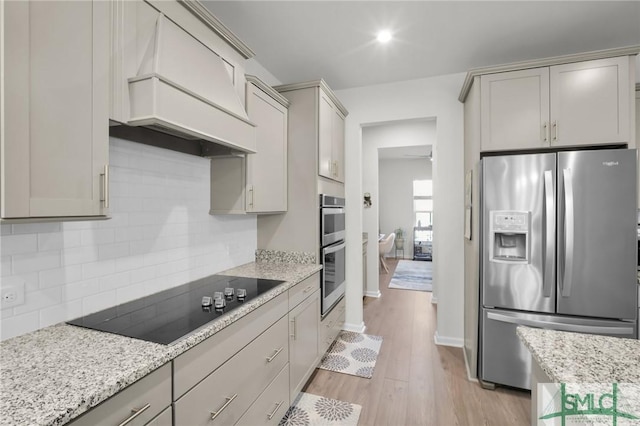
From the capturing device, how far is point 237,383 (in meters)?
1.44

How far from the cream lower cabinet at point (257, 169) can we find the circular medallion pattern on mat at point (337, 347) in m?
1.51

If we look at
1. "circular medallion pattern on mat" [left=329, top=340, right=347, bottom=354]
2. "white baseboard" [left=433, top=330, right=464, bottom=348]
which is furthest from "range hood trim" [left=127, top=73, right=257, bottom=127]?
"white baseboard" [left=433, top=330, right=464, bottom=348]

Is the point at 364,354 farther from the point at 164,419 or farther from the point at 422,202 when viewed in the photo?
the point at 422,202

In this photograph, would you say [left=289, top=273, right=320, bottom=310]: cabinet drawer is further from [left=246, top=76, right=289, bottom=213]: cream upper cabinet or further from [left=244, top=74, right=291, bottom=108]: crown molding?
[left=244, top=74, right=291, bottom=108]: crown molding

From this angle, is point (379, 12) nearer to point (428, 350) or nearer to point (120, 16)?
point (120, 16)

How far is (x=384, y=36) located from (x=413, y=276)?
191 inches

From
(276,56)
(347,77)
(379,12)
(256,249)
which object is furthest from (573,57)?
(256,249)

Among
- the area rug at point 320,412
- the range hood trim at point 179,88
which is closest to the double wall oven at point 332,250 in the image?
the area rug at point 320,412

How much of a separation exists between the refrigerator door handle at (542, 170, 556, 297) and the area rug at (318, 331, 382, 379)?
5.10 ft

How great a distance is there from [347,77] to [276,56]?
796 millimetres

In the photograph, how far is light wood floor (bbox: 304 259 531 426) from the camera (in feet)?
6.61

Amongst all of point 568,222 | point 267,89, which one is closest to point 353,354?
point 568,222

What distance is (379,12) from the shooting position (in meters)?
2.07

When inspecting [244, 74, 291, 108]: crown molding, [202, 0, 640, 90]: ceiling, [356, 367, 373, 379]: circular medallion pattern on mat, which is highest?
[202, 0, 640, 90]: ceiling
